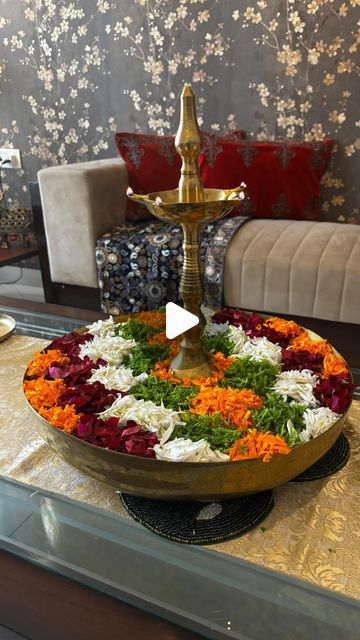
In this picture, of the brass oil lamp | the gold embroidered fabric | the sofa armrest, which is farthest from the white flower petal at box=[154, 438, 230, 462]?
the sofa armrest

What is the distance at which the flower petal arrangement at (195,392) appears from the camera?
0.64 metres

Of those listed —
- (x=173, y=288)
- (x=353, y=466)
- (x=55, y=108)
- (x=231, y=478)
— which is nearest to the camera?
(x=231, y=478)

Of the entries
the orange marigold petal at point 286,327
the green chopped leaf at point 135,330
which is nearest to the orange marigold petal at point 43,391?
the green chopped leaf at point 135,330

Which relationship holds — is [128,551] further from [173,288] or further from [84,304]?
[84,304]

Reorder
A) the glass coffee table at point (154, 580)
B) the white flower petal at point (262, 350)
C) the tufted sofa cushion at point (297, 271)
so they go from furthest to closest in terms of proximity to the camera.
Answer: the tufted sofa cushion at point (297, 271) < the white flower petal at point (262, 350) < the glass coffee table at point (154, 580)

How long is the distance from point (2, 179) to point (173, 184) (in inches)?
56.2

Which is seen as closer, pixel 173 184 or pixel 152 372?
pixel 152 372

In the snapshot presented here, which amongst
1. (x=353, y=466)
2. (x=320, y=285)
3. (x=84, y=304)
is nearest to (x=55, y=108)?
(x=84, y=304)

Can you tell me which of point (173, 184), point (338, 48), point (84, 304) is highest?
point (338, 48)

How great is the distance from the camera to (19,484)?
695mm

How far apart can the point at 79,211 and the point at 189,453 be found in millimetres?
1870

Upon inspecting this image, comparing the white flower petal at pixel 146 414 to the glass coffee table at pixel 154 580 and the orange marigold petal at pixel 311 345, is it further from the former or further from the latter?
the orange marigold petal at pixel 311 345

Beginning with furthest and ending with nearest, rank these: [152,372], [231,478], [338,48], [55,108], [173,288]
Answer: [55,108] → [338,48] → [173,288] → [152,372] → [231,478]

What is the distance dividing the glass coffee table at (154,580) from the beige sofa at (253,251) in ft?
4.63
